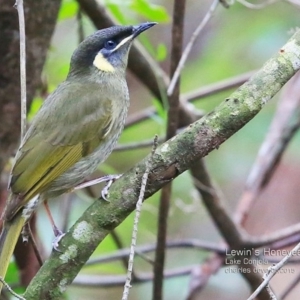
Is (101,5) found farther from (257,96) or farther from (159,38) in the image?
(159,38)

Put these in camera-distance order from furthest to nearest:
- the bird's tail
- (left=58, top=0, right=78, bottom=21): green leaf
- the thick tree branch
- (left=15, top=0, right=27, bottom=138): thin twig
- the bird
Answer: (left=58, top=0, right=78, bottom=21): green leaf
the bird
the bird's tail
(left=15, top=0, right=27, bottom=138): thin twig
the thick tree branch

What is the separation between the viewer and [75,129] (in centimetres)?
327

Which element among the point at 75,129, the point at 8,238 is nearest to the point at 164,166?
the point at 8,238

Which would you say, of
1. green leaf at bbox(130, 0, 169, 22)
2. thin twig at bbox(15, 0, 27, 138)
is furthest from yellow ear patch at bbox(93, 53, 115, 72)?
thin twig at bbox(15, 0, 27, 138)

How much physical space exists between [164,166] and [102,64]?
1350mm

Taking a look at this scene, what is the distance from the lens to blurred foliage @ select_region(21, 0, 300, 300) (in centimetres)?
497

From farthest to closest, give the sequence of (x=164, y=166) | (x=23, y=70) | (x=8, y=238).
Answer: (x=8, y=238) → (x=23, y=70) → (x=164, y=166)

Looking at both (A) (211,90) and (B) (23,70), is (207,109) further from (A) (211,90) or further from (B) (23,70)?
(B) (23,70)

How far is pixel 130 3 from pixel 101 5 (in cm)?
21

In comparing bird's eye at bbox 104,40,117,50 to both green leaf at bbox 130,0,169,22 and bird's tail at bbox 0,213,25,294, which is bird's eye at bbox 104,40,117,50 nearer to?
green leaf at bbox 130,0,169,22

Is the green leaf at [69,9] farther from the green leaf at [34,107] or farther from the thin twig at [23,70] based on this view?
the thin twig at [23,70]

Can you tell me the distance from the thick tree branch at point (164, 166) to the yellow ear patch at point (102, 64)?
1263mm

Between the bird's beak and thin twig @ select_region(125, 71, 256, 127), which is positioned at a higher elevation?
the bird's beak

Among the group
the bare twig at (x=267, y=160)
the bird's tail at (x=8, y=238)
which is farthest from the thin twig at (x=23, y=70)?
the bare twig at (x=267, y=160)
